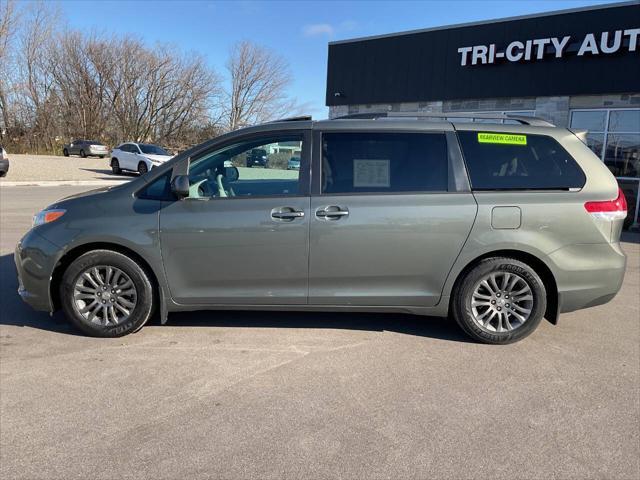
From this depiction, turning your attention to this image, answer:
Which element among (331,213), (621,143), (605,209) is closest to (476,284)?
(605,209)

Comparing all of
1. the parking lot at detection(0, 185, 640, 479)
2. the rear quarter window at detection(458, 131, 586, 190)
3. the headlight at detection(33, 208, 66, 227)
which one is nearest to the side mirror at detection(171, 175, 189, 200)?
the headlight at detection(33, 208, 66, 227)

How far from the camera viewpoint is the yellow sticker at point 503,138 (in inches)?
164

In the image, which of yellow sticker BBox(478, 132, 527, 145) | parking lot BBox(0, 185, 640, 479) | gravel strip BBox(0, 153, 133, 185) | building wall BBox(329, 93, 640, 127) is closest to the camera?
parking lot BBox(0, 185, 640, 479)

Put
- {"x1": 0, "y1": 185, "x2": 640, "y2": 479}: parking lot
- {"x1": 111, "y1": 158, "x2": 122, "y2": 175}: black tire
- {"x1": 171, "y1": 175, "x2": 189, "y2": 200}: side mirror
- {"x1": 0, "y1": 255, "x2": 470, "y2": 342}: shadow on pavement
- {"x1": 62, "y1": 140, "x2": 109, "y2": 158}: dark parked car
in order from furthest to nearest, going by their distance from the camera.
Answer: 1. {"x1": 62, "y1": 140, "x2": 109, "y2": 158}: dark parked car
2. {"x1": 111, "y1": 158, "x2": 122, "y2": 175}: black tire
3. {"x1": 0, "y1": 255, "x2": 470, "y2": 342}: shadow on pavement
4. {"x1": 171, "y1": 175, "x2": 189, "y2": 200}: side mirror
5. {"x1": 0, "y1": 185, "x2": 640, "y2": 479}: parking lot

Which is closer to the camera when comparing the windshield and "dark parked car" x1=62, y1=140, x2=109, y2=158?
the windshield

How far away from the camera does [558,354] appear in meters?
4.03

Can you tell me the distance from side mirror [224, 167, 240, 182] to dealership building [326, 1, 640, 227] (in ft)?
35.9

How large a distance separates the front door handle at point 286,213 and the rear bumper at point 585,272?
2.14m

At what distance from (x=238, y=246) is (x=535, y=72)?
1169 centimetres

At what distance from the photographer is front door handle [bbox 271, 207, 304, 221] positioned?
397 centimetres

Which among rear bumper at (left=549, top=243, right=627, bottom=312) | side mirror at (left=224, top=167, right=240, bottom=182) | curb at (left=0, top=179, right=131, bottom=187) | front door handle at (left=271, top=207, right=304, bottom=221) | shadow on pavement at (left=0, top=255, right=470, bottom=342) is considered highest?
side mirror at (left=224, top=167, right=240, bottom=182)

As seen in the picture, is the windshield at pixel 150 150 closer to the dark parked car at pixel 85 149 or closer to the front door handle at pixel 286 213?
the dark parked car at pixel 85 149

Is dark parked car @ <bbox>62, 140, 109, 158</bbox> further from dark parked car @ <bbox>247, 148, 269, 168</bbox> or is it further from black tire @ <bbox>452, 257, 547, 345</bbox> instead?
black tire @ <bbox>452, 257, 547, 345</bbox>

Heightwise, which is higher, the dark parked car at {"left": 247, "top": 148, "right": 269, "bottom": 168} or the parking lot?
the dark parked car at {"left": 247, "top": 148, "right": 269, "bottom": 168}
